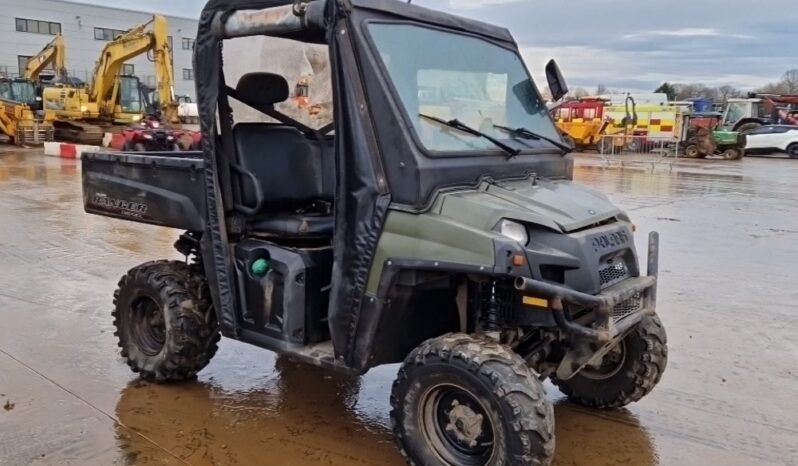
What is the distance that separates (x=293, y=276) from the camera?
13.0 feet

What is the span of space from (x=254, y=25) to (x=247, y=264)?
1.31 meters

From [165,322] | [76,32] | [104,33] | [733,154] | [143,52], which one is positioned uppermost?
[104,33]

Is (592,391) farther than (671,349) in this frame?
No

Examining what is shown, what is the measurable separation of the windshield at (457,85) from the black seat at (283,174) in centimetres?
96

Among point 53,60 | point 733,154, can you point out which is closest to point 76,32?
point 53,60

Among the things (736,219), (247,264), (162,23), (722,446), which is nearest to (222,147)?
(247,264)

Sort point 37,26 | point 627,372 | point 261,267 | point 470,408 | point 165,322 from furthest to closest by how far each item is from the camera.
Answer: point 37,26, point 165,322, point 627,372, point 261,267, point 470,408

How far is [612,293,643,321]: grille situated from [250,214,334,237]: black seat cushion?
5.27 ft

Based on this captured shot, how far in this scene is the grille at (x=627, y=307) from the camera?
363 centimetres

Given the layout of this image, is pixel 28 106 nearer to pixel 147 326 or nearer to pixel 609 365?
pixel 147 326

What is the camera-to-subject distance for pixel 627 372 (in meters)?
4.24

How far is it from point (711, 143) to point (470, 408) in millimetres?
28104

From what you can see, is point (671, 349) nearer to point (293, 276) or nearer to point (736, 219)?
point (293, 276)

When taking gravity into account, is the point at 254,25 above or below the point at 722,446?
above
